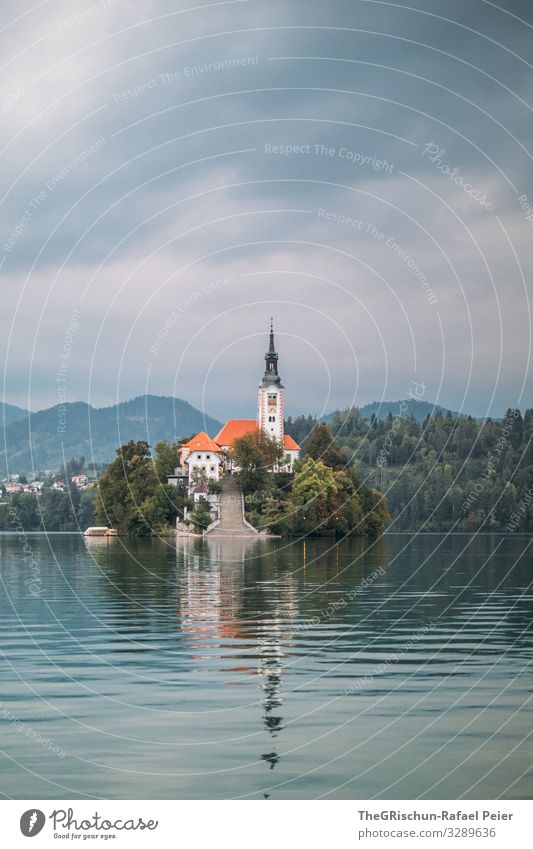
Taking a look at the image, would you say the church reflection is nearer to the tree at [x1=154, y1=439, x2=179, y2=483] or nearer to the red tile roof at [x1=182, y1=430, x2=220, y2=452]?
the tree at [x1=154, y1=439, x2=179, y2=483]

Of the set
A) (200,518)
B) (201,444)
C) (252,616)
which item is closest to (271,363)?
(201,444)

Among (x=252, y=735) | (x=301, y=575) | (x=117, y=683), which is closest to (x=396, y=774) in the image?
(x=252, y=735)

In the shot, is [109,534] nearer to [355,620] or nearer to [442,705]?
[355,620]

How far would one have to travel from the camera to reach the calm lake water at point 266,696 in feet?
57.7

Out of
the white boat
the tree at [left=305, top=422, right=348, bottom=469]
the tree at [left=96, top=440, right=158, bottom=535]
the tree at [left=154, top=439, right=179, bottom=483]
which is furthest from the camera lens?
the tree at [left=154, top=439, right=179, bottom=483]

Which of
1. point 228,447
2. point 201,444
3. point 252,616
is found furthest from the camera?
point 228,447

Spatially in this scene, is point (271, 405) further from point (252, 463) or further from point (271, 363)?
point (252, 463)

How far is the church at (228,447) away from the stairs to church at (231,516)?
3026 millimetres

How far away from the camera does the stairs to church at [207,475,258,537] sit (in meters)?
148
